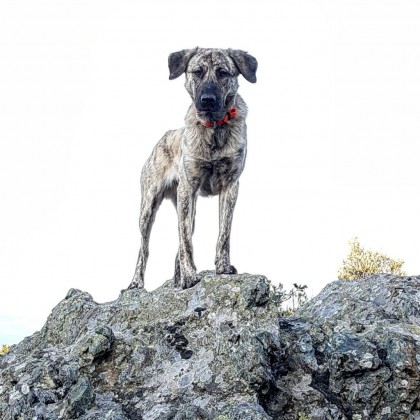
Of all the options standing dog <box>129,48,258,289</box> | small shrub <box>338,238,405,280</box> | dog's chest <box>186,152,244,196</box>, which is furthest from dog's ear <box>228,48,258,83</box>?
small shrub <box>338,238,405,280</box>

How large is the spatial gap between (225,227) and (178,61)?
2.14m

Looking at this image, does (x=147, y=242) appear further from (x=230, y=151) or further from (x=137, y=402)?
(x=137, y=402)

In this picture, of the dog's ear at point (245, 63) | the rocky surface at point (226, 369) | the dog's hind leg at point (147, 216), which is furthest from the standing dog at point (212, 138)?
the dog's hind leg at point (147, 216)

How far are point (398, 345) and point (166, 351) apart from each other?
212cm

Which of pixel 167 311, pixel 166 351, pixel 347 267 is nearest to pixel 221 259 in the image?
pixel 167 311

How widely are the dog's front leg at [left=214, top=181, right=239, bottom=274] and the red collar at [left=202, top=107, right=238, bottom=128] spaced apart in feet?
2.41

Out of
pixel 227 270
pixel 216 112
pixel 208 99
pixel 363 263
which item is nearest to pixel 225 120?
pixel 216 112

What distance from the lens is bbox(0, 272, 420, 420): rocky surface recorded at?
605cm

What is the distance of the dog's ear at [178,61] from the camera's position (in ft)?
29.0

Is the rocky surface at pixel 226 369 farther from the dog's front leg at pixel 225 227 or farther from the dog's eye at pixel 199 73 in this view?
the dog's eye at pixel 199 73

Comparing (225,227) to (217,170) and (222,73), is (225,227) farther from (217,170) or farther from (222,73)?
(222,73)

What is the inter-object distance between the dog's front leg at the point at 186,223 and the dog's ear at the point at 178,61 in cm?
127

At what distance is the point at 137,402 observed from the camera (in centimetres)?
622

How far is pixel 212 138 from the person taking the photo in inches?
333
